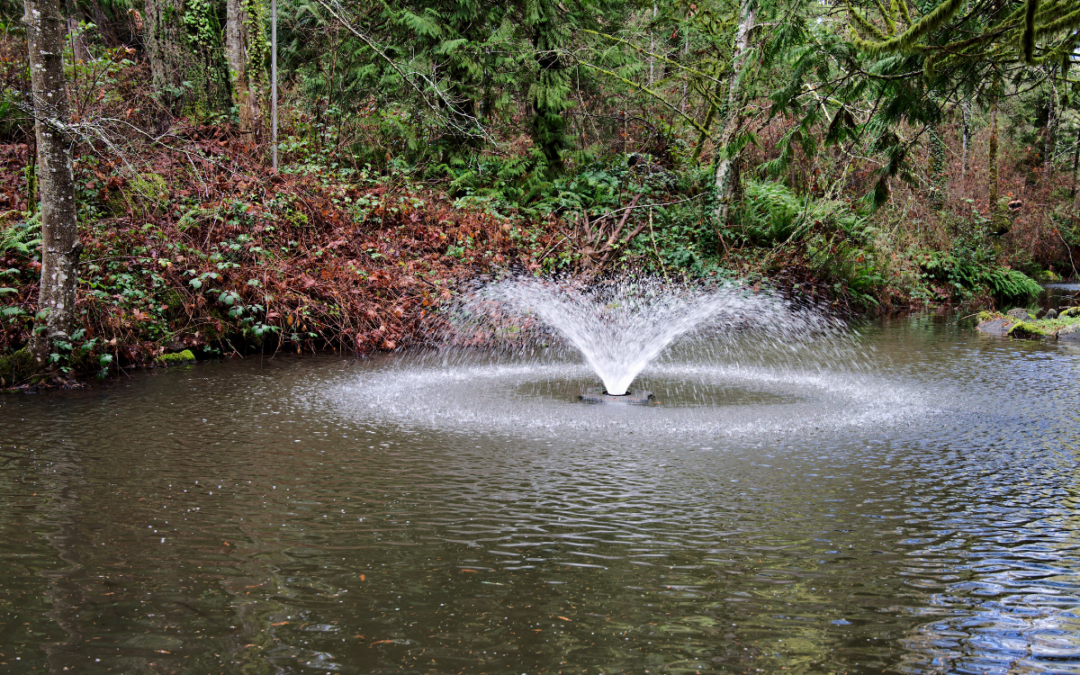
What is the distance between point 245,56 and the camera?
1481 centimetres

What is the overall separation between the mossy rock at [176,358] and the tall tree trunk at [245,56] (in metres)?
5.57

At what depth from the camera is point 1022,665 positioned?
297 cm

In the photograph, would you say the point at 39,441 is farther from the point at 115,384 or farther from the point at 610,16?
the point at 610,16

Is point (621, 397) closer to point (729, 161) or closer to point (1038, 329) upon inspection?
point (729, 161)

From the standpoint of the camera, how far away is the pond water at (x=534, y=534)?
3109 mm

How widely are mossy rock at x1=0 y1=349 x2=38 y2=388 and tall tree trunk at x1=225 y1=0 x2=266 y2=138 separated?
A: 7274 mm

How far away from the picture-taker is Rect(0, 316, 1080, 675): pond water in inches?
122

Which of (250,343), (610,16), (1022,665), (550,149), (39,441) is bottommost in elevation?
(1022,665)

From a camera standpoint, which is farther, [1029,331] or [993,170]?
[993,170]

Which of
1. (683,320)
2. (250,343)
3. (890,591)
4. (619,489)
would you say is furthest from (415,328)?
(890,591)

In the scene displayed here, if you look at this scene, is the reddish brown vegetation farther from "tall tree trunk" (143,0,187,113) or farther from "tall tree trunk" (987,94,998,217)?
"tall tree trunk" (987,94,998,217)

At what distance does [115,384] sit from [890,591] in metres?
8.12

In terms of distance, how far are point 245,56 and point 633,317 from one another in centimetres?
857

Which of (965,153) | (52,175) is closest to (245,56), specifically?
(52,175)
